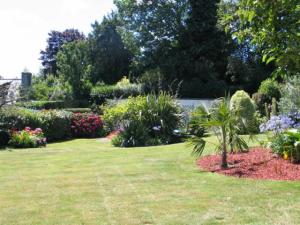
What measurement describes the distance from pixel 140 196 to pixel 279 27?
3.59 meters

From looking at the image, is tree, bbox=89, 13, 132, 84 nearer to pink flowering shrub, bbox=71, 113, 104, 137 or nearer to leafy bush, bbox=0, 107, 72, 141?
pink flowering shrub, bbox=71, 113, 104, 137

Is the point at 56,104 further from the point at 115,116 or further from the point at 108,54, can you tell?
the point at 115,116

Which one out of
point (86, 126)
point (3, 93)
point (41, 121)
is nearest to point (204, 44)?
point (86, 126)

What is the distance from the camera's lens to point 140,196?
7.07 meters

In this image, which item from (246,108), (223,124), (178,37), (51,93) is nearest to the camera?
(223,124)

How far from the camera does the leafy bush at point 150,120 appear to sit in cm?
1678

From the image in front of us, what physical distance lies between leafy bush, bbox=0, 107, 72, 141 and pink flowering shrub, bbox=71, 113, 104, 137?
50 centimetres

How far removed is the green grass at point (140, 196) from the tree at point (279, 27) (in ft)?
7.12

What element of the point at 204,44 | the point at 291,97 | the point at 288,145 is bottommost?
the point at 288,145

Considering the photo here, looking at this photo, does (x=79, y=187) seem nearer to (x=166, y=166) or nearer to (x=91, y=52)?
(x=166, y=166)

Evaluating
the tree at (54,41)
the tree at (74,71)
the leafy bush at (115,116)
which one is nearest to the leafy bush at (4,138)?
the leafy bush at (115,116)

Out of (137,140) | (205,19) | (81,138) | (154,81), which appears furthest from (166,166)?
(205,19)

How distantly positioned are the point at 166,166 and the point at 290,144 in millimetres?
2546

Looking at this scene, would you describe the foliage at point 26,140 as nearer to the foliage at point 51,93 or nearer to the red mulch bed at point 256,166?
the red mulch bed at point 256,166
